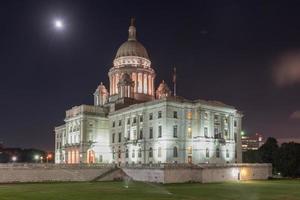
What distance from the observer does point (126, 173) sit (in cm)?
8644

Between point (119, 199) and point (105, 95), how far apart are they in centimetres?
8511

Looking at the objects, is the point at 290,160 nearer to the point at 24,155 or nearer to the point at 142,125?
the point at 142,125

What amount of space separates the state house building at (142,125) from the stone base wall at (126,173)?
9876 mm

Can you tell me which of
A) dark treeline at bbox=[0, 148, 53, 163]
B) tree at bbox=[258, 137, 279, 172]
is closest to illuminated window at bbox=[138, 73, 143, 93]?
tree at bbox=[258, 137, 279, 172]

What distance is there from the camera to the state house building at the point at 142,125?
94875mm

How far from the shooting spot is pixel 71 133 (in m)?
119

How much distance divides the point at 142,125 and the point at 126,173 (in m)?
16.9

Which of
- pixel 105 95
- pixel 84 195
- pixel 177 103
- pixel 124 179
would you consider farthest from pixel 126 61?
pixel 84 195

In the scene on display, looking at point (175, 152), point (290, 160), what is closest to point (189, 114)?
point (175, 152)

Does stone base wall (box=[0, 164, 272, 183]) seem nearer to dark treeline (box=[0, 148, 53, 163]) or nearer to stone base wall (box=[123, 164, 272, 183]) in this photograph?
stone base wall (box=[123, 164, 272, 183])

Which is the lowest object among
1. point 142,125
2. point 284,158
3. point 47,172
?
point 47,172

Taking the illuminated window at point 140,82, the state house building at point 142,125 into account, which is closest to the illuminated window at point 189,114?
the state house building at point 142,125

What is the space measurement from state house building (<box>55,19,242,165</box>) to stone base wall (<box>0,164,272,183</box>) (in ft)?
32.4

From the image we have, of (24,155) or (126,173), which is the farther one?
(24,155)
